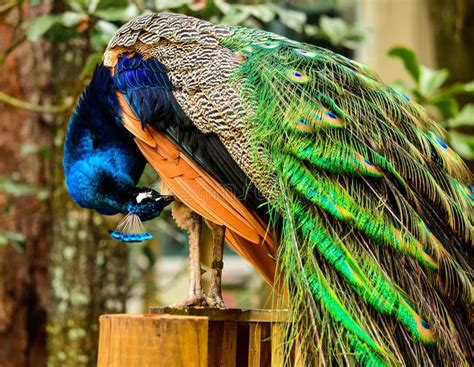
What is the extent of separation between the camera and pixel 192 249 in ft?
11.6

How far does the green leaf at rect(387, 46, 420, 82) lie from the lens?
471cm

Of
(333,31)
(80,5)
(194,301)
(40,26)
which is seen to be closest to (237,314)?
(194,301)

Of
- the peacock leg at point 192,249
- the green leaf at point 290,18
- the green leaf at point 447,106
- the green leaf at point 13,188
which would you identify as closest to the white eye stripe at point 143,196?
the peacock leg at point 192,249

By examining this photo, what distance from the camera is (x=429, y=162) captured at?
10.6 feet

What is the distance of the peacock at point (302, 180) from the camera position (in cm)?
290

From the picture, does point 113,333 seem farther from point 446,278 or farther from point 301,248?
point 446,278

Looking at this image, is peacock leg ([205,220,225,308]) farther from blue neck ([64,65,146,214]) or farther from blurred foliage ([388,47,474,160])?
blurred foliage ([388,47,474,160])

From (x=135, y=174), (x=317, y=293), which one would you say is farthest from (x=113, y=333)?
(x=135, y=174)

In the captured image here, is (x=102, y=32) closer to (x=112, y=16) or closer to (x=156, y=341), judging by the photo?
(x=112, y=16)

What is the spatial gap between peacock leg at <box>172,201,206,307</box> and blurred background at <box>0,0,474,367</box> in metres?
1.12

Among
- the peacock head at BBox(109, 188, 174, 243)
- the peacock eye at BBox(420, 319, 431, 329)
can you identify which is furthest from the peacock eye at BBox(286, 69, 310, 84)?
the peacock eye at BBox(420, 319, 431, 329)

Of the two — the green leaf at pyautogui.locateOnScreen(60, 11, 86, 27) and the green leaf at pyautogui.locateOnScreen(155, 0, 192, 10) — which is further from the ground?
the green leaf at pyautogui.locateOnScreen(155, 0, 192, 10)

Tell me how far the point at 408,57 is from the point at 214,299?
186 cm

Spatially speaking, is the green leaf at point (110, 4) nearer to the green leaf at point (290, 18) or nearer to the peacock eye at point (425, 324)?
the green leaf at point (290, 18)
